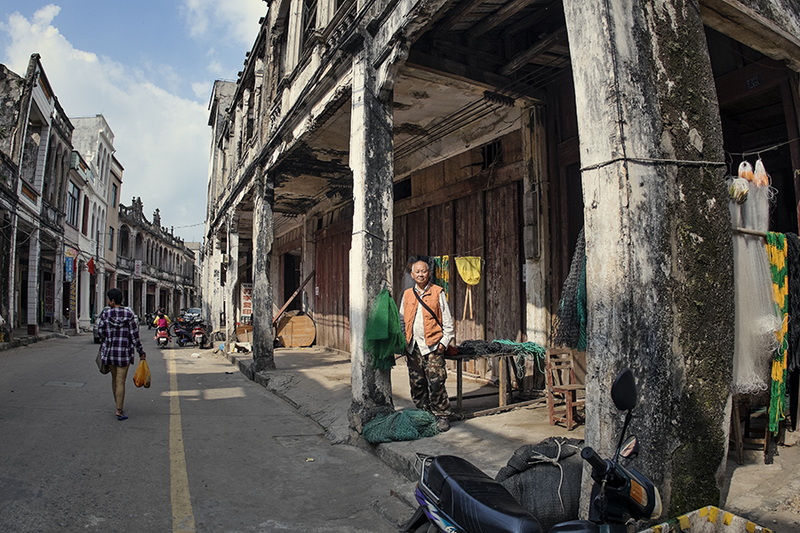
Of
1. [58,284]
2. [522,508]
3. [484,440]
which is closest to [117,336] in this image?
[484,440]

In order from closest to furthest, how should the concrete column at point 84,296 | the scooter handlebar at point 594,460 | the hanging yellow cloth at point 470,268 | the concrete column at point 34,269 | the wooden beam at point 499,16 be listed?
the scooter handlebar at point 594,460 < the wooden beam at point 499,16 < the hanging yellow cloth at point 470,268 < the concrete column at point 34,269 < the concrete column at point 84,296

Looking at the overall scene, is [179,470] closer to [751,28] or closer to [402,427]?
[402,427]

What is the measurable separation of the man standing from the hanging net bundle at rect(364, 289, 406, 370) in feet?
0.55

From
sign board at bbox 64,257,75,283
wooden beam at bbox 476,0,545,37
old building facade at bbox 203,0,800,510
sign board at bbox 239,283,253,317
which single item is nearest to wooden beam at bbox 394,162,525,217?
old building facade at bbox 203,0,800,510

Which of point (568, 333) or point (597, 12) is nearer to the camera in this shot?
point (597, 12)

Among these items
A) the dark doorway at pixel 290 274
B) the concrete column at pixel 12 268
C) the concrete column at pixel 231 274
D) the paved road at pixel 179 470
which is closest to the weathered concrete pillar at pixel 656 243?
the paved road at pixel 179 470

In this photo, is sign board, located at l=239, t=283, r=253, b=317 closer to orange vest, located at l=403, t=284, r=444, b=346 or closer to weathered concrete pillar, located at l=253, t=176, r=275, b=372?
weathered concrete pillar, located at l=253, t=176, r=275, b=372

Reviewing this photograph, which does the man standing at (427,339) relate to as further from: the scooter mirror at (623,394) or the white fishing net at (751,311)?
the scooter mirror at (623,394)

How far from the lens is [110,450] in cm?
519

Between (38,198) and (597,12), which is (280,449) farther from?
(38,198)

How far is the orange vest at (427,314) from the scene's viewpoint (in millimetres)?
5590

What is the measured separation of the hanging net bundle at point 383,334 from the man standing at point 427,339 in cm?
17

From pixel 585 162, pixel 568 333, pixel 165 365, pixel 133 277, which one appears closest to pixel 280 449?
pixel 568 333

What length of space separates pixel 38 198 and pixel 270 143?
16993 mm
